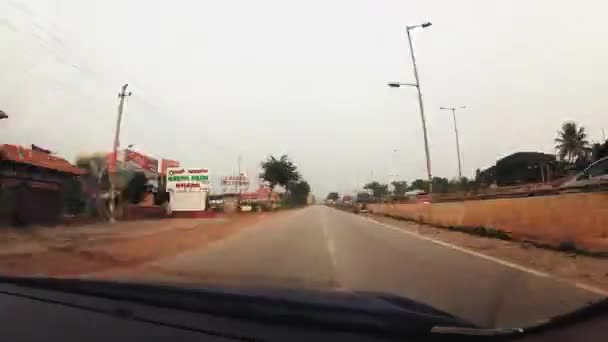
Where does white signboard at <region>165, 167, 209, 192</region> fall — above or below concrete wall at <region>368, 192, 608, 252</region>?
above

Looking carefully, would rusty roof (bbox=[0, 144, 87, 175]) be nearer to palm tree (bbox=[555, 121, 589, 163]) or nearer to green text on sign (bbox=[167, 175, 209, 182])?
green text on sign (bbox=[167, 175, 209, 182])

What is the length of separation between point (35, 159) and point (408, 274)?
28910 mm

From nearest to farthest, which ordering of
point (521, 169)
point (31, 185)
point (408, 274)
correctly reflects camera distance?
point (408, 274)
point (31, 185)
point (521, 169)

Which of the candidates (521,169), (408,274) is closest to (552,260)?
(408,274)

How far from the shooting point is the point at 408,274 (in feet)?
32.8

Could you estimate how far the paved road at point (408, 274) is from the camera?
5863 mm

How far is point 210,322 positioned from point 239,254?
12168 millimetres

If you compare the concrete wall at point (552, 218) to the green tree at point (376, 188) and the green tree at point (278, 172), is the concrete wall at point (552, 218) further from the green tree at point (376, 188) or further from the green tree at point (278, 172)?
the green tree at point (376, 188)

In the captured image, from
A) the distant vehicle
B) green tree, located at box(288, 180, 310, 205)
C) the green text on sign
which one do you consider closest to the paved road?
the distant vehicle

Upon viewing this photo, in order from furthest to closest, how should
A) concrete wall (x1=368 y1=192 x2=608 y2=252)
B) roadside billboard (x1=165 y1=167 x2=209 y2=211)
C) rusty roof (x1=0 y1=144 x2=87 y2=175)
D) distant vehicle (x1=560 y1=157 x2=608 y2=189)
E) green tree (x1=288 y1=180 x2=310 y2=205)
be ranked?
green tree (x1=288 y1=180 x2=310 y2=205) → roadside billboard (x1=165 y1=167 x2=209 y2=211) → rusty roof (x1=0 y1=144 x2=87 y2=175) → distant vehicle (x1=560 y1=157 x2=608 y2=189) → concrete wall (x1=368 y1=192 x2=608 y2=252)

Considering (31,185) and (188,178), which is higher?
(188,178)

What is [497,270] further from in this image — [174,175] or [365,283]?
[174,175]

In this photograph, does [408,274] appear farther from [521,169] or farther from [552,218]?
[521,169]

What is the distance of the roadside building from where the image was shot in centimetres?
2823
